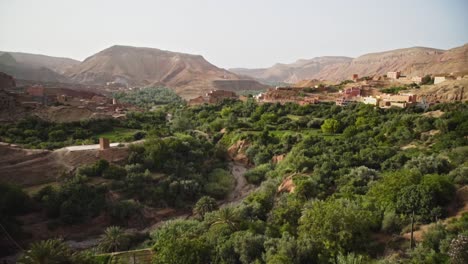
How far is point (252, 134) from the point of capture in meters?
32.6

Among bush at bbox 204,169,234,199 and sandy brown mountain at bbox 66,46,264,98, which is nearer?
bush at bbox 204,169,234,199

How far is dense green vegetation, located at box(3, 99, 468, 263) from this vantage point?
11984 millimetres

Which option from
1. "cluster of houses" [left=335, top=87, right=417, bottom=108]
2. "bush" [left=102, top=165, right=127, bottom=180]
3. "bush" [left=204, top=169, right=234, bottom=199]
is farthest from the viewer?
"cluster of houses" [left=335, top=87, right=417, bottom=108]

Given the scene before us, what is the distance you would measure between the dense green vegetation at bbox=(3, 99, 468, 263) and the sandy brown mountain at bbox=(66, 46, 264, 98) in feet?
223

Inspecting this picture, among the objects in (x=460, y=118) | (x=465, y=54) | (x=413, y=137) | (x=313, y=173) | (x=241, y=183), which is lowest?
(x=241, y=183)

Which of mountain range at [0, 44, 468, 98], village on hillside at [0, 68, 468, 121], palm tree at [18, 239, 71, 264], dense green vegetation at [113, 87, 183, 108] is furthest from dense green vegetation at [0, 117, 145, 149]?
mountain range at [0, 44, 468, 98]

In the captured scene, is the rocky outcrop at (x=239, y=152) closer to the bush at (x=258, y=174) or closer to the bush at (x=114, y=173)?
the bush at (x=258, y=174)

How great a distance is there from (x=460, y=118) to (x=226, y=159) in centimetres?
1883

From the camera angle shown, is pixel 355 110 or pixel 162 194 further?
pixel 355 110

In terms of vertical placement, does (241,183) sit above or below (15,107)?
below

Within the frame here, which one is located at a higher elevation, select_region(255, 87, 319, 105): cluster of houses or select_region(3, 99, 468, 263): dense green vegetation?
select_region(255, 87, 319, 105): cluster of houses

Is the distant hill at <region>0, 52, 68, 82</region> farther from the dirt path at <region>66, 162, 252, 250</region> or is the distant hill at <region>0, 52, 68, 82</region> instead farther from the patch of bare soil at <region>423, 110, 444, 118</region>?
the patch of bare soil at <region>423, 110, 444, 118</region>

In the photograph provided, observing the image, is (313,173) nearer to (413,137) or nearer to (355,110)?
(413,137)

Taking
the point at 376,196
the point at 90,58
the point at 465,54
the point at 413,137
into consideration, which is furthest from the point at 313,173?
the point at 90,58
